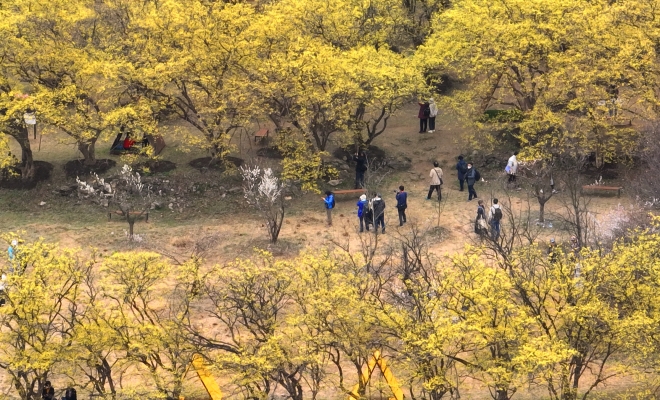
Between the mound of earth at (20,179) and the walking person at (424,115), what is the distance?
1443 centimetres

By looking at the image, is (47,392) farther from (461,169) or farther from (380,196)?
(461,169)

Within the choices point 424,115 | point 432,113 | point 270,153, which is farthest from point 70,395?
point 432,113

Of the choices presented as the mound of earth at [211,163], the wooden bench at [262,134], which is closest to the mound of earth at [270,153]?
the wooden bench at [262,134]

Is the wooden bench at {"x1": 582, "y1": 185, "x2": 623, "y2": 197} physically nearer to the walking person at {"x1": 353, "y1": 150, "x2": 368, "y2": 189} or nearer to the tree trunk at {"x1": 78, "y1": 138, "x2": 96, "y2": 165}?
the walking person at {"x1": 353, "y1": 150, "x2": 368, "y2": 189}

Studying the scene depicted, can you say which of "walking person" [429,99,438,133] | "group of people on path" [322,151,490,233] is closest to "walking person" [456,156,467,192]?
"group of people on path" [322,151,490,233]

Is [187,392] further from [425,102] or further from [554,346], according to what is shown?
[425,102]

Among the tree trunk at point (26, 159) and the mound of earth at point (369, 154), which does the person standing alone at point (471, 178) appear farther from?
the tree trunk at point (26, 159)

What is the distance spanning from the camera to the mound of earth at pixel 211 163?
1180 inches

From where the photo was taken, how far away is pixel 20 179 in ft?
96.6

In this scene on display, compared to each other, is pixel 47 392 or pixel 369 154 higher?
pixel 369 154

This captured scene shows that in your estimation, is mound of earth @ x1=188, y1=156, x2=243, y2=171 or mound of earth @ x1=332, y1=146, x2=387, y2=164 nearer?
mound of earth @ x1=188, y1=156, x2=243, y2=171

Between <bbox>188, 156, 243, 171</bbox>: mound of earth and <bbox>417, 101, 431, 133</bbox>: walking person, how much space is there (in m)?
7.54

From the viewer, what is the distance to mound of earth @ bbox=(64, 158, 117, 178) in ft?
98.3

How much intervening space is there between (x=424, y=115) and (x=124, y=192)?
39.9 ft
